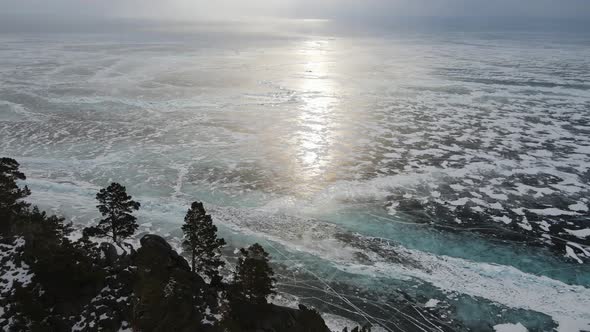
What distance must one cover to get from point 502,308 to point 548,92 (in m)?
73.0

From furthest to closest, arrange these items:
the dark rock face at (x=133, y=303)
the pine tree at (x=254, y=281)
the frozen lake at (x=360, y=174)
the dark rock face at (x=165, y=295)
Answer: the frozen lake at (x=360, y=174), the pine tree at (x=254, y=281), the dark rock face at (x=133, y=303), the dark rock face at (x=165, y=295)

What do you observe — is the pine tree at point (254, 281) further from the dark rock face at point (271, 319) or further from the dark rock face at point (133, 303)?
the dark rock face at point (133, 303)

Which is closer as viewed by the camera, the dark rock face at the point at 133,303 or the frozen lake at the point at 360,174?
the dark rock face at the point at 133,303

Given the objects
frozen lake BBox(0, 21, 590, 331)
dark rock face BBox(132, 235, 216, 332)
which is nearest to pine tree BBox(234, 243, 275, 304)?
dark rock face BBox(132, 235, 216, 332)

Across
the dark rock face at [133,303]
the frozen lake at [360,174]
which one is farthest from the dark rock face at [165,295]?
the frozen lake at [360,174]

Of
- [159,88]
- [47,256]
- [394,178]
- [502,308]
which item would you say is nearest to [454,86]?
[394,178]

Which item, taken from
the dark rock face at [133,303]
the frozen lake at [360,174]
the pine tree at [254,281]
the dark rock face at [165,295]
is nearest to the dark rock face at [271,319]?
the dark rock face at [133,303]

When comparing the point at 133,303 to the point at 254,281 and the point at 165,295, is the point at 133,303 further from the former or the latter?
the point at 254,281

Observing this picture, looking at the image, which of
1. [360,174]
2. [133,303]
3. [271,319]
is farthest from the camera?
[360,174]

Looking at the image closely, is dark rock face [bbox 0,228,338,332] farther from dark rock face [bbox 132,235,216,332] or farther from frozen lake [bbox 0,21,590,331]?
frozen lake [bbox 0,21,590,331]

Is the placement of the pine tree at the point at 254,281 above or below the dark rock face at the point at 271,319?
above

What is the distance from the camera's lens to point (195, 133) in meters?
53.4

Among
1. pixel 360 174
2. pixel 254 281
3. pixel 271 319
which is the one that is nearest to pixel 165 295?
pixel 254 281

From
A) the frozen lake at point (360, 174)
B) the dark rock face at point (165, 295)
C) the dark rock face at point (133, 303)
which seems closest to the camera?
the dark rock face at point (165, 295)
